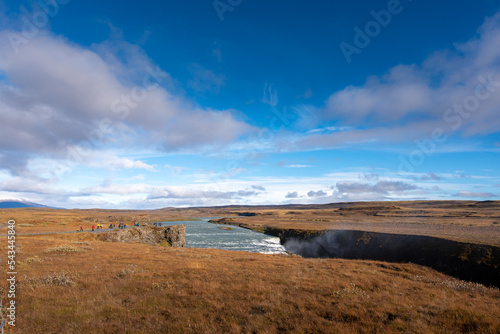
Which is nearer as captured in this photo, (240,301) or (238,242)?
(240,301)

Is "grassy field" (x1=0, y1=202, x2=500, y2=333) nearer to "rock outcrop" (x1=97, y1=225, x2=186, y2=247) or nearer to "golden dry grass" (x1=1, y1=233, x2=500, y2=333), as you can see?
"golden dry grass" (x1=1, y1=233, x2=500, y2=333)

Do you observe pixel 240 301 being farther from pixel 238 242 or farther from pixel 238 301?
pixel 238 242

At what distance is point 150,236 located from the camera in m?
47.3

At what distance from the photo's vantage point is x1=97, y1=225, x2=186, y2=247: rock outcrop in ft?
132

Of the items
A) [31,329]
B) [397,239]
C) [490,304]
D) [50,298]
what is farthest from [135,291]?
[397,239]

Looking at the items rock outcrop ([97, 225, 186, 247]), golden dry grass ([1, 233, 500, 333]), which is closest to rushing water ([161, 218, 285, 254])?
rock outcrop ([97, 225, 186, 247])

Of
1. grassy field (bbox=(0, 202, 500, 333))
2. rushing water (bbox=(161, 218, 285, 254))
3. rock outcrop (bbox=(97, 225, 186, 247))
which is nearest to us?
grassy field (bbox=(0, 202, 500, 333))

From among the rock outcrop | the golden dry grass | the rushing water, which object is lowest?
the rushing water

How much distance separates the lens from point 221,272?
1830 centimetres

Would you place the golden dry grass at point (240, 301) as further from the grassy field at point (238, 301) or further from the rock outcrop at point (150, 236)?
the rock outcrop at point (150, 236)

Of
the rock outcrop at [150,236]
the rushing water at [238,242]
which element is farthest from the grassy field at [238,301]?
the rushing water at [238,242]

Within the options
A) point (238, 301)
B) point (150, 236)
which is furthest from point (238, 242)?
point (238, 301)

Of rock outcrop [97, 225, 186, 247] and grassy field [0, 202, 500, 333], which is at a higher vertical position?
grassy field [0, 202, 500, 333]

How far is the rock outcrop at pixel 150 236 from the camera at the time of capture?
132 ft
